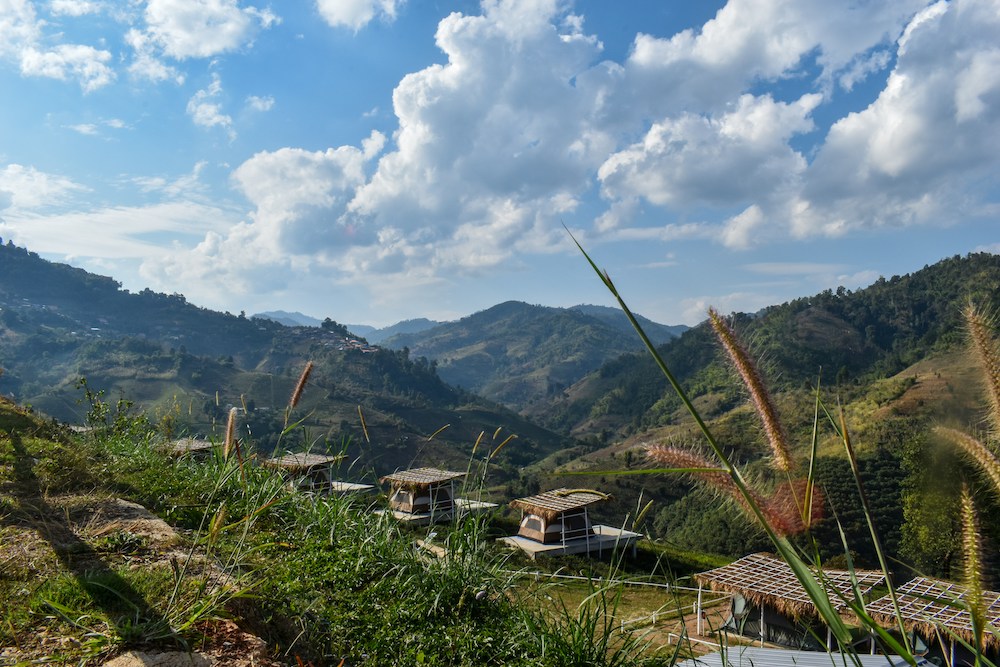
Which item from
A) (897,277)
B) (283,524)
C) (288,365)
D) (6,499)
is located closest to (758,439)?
(283,524)

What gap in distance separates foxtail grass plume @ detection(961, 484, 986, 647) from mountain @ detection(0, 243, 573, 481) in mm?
49793

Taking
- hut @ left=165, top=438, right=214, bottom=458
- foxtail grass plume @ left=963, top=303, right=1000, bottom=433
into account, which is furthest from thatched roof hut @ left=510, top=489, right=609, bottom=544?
foxtail grass plume @ left=963, top=303, right=1000, bottom=433

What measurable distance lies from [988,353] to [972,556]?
0.40 m

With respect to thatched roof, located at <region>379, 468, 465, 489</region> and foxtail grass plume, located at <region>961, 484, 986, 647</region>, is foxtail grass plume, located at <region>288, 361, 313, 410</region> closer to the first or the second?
thatched roof, located at <region>379, 468, 465, 489</region>

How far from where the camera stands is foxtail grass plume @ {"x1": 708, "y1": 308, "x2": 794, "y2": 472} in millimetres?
1454

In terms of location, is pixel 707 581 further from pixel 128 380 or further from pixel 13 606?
pixel 128 380

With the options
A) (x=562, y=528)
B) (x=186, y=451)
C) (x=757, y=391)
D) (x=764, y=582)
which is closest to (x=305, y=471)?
(x=186, y=451)

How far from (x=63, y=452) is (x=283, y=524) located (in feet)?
6.47

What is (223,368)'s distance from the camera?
121625mm

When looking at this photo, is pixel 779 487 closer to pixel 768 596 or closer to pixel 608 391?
pixel 768 596

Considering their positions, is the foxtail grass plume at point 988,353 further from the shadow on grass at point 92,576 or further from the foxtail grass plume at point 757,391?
the shadow on grass at point 92,576

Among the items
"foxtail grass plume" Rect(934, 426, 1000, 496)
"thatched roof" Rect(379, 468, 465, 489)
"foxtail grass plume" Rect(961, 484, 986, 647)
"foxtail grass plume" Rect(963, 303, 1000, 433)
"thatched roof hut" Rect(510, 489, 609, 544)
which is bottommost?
"thatched roof hut" Rect(510, 489, 609, 544)

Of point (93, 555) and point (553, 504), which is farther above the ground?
point (93, 555)

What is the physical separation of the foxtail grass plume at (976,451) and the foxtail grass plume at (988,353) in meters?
0.05
